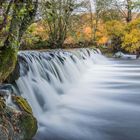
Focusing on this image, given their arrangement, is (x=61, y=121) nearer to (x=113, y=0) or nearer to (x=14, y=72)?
(x=14, y=72)

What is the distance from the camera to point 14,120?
3.63 meters

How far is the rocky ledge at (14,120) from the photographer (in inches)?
137

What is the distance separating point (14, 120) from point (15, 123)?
4cm

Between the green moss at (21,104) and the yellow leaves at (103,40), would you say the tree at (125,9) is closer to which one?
the yellow leaves at (103,40)

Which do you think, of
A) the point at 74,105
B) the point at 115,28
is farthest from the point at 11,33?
the point at 115,28

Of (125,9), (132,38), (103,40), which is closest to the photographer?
(132,38)

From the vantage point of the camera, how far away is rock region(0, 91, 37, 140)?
11.3ft

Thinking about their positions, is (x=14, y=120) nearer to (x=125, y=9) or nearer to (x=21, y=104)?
(x=21, y=104)

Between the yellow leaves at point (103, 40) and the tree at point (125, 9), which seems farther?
the tree at point (125, 9)

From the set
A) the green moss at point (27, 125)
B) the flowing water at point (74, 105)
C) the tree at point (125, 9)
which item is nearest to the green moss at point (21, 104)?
the green moss at point (27, 125)

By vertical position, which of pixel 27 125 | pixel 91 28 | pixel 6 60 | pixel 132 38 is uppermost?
pixel 6 60

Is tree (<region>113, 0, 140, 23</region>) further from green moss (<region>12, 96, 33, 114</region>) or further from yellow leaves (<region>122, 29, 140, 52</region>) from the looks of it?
green moss (<region>12, 96, 33, 114</region>)

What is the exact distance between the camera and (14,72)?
17.2ft

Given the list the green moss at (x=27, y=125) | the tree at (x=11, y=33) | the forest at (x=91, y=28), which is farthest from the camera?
the forest at (x=91, y=28)
